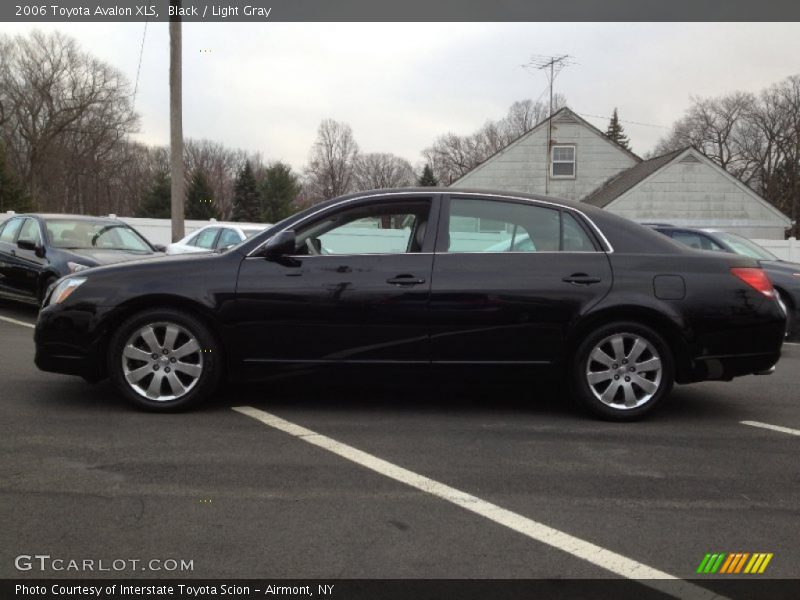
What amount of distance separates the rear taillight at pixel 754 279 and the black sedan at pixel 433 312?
15 mm

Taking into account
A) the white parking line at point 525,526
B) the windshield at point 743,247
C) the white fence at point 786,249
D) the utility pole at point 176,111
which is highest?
the utility pole at point 176,111

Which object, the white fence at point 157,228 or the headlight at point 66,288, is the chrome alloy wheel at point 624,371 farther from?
the white fence at point 157,228

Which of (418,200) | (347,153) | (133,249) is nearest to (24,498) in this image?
(418,200)

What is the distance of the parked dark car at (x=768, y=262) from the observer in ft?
31.8

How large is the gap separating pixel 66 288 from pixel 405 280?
7.91ft

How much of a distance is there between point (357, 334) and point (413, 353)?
40 centimetres

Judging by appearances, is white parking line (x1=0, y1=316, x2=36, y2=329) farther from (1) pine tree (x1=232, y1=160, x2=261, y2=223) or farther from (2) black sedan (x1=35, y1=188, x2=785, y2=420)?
(1) pine tree (x1=232, y1=160, x2=261, y2=223)

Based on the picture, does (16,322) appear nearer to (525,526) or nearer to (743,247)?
(525,526)

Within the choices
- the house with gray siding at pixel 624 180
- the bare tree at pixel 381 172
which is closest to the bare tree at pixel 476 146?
the bare tree at pixel 381 172

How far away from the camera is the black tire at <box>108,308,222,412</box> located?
5102 millimetres

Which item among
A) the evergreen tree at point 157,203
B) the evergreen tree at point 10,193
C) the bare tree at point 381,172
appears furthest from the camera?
the bare tree at point 381,172

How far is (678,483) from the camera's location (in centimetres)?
399

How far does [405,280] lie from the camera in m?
5.06

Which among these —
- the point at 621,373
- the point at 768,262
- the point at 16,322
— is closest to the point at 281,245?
the point at 621,373
